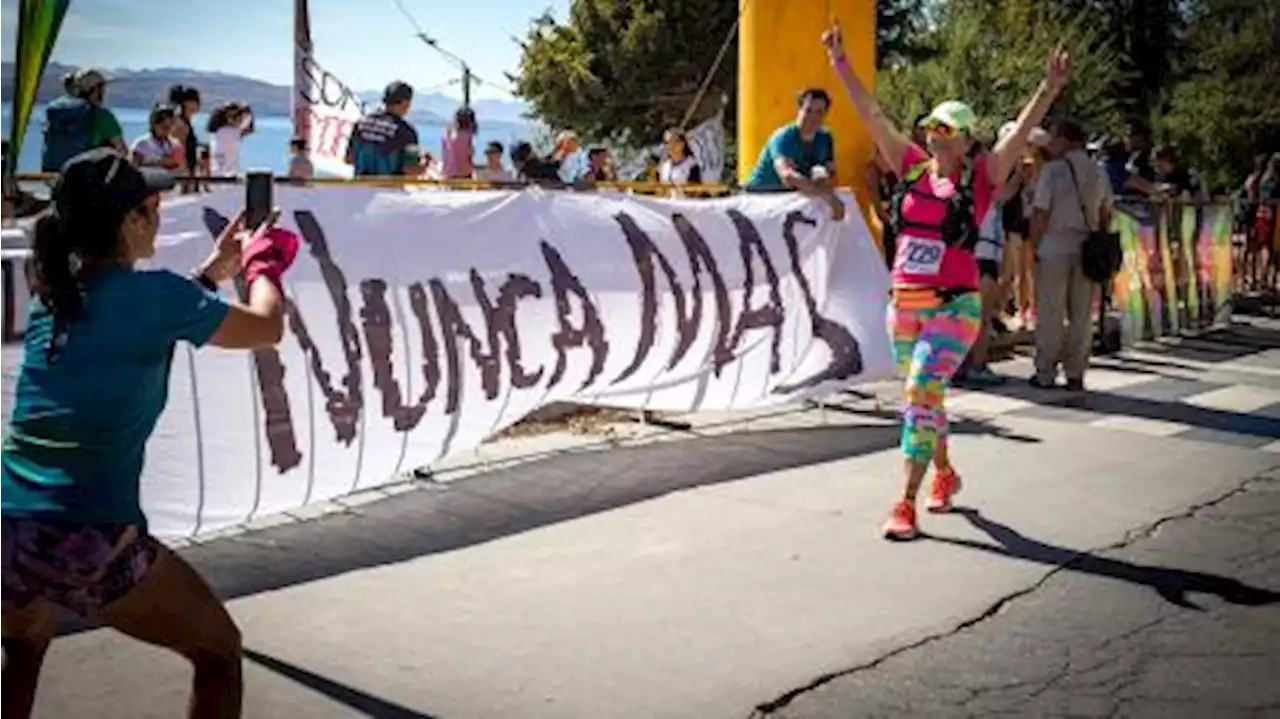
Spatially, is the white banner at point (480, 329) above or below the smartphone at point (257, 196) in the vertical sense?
below

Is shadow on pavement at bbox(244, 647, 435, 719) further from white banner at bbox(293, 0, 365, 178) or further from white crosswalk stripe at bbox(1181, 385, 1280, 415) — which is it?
white banner at bbox(293, 0, 365, 178)

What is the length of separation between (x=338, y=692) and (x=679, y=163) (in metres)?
12.6

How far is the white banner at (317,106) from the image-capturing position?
50.4ft

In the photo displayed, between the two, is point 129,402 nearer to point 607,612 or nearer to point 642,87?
point 607,612

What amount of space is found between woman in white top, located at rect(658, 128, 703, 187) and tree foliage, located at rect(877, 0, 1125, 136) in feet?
58.1

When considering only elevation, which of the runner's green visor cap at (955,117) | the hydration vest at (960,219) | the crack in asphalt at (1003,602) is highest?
the runner's green visor cap at (955,117)

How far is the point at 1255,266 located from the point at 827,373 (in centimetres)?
1234

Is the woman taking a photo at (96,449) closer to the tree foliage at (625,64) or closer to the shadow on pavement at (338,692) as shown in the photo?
the shadow on pavement at (338,692)

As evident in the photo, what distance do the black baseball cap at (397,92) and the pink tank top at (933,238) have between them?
203 inches

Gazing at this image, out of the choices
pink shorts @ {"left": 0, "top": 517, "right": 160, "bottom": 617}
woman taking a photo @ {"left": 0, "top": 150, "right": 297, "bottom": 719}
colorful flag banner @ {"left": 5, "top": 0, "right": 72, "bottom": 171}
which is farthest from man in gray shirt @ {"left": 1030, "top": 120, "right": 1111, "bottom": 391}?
pink shorts @ {"left": 0, "top": 517, "right": 160, "bottom": 617}

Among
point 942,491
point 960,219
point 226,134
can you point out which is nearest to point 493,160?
point 226,134

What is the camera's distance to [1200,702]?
4.32 meters

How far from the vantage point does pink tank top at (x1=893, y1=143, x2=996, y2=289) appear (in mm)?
6151

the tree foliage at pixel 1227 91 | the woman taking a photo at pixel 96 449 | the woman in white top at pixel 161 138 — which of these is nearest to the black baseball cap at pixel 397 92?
the woman in white top at pixel 161 138
